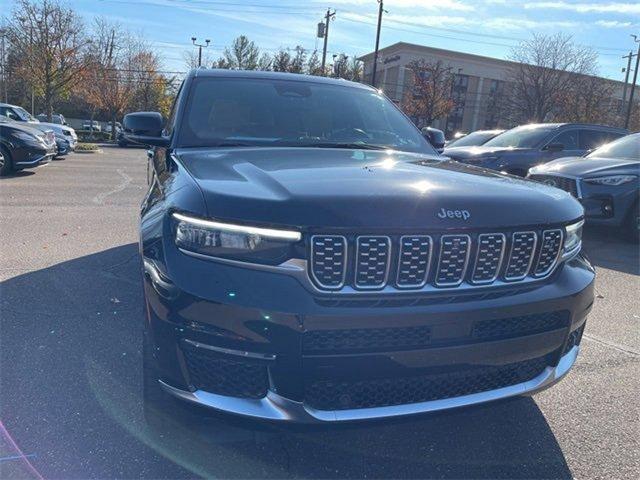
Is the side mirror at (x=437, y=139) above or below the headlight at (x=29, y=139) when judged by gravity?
above

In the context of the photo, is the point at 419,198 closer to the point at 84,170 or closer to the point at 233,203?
the point at 233,203

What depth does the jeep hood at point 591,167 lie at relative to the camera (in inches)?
275

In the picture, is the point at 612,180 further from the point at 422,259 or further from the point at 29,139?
the point at 29,139

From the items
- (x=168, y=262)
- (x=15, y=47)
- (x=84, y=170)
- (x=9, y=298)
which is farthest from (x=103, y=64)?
(x=168, y=262)

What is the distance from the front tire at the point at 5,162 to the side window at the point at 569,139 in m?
11.3

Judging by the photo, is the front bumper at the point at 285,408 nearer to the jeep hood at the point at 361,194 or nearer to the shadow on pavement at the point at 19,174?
the jeep hood at the point at 361,194

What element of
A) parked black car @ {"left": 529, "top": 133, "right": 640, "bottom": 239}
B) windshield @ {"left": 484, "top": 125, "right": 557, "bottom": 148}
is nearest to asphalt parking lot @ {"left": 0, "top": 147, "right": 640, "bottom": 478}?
Answer: parked black car @ {"left": 529, "top": 133, "right": 640, "bottom": 239}

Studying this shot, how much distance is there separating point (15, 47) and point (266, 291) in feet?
118

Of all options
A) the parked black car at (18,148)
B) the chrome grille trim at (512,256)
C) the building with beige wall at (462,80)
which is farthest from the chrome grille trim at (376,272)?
the building with beige wall at (462,80)

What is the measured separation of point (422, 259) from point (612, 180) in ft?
19.7

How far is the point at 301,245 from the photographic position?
6.23 ft

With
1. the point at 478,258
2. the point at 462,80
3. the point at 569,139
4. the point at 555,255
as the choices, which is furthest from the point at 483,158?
the point at 462,80

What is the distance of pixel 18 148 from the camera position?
11.8 m

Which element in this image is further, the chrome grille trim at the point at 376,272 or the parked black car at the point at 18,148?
the parked black car at the point at 18,148
